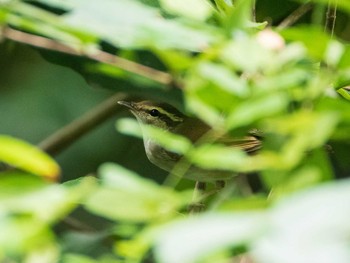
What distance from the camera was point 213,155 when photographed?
1.73ft

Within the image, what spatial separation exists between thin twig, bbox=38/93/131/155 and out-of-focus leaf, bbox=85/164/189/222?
67.3 inches

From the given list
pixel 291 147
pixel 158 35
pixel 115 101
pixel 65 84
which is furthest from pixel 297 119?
pixel 65 84

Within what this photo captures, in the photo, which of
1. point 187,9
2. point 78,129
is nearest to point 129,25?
point 187,9

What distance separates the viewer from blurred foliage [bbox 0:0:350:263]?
1.48 ft

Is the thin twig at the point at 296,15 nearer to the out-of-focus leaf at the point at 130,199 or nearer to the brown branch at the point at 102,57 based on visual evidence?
the brown branch at the point at 102,57

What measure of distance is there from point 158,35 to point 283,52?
0.31 feet

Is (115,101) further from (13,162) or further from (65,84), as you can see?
(13,162)

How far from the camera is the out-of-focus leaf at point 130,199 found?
0.51 meters

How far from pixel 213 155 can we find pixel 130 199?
6cm

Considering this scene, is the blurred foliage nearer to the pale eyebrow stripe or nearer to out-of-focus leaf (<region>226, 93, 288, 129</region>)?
out-of-focus leaf (<region>226, 93, 288, 129</region>)

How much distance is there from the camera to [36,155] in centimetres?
55

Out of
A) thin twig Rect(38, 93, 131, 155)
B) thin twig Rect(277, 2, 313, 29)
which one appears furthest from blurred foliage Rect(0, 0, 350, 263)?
thin twig Rect(38, 93, 131, 155)

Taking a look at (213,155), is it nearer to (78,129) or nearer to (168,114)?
(78,129)

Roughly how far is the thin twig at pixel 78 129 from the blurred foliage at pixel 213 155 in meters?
1.54
